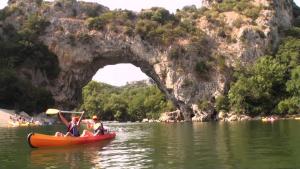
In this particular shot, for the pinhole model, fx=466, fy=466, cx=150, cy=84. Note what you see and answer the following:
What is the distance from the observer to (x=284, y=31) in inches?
3378

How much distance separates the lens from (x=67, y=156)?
20.5 metres

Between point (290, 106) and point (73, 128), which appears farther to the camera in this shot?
point (290, 106)

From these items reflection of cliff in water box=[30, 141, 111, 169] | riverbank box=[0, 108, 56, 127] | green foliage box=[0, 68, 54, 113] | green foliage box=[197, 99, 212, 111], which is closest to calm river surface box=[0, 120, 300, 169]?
reflection of cliff in water box=[30, 141, 111, 169]

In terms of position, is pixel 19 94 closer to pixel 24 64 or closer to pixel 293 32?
pixel 24 64

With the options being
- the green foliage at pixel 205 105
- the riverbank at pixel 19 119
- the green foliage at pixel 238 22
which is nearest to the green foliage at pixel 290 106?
the green foliage at pixel 205 105

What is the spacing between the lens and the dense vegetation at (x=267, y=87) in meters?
68.4

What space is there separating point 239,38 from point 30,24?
34.5 meters

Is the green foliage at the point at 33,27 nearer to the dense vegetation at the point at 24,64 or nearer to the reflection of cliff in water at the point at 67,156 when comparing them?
the dense vegetation at the point at 24,64

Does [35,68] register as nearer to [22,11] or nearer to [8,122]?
[22,11]

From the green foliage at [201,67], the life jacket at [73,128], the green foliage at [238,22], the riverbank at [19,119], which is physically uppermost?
the green foliage at [238,22]

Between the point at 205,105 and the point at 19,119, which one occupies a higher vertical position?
the point at 205,105

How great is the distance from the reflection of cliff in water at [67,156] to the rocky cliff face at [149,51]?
167ft

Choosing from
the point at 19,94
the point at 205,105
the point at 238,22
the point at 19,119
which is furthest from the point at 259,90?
the point at 19,94

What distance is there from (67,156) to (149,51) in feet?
192
